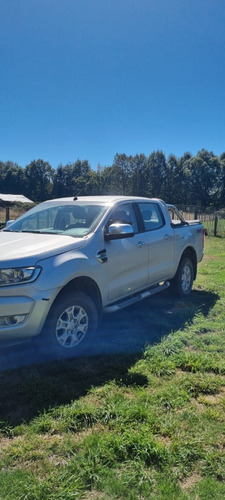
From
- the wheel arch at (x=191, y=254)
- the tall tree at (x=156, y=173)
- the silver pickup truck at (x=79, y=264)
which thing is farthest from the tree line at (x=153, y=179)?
the silver pickup truck at (x=79, y=264)

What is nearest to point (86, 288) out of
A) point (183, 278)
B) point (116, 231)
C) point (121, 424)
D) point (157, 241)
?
point (116, 231)

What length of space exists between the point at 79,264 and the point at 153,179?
6575 cm

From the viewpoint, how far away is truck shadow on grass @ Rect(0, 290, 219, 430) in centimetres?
293

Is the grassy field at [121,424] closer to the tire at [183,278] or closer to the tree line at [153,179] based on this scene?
the tire at [183,278]

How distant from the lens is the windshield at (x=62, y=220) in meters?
4.41

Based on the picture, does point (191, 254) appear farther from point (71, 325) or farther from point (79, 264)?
point (71, 325)

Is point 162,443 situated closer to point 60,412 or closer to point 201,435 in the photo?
point 201,435

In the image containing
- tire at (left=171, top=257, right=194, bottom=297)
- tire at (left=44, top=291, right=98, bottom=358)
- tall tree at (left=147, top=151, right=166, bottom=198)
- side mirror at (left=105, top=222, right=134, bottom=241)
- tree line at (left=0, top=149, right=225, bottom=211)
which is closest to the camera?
tire at (left=44, top=291, right=98, bottom=358)

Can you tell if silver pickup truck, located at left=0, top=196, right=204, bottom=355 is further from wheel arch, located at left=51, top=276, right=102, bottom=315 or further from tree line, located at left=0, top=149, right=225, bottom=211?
tree line, located at left=0, top=149, right=225, bottom=211

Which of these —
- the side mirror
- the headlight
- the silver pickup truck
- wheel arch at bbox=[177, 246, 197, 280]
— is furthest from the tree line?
the headlight

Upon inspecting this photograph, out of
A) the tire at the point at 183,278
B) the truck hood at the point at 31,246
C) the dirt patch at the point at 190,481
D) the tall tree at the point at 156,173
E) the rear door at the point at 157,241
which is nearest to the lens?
the dirt patch at the point at 190,481

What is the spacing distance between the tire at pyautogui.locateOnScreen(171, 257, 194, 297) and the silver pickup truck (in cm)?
3

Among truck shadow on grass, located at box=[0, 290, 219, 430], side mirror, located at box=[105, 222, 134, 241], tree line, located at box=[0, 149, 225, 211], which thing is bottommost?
truck shadow on grass, located at box=[0, 290, 219, 430]

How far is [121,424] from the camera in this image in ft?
8.56
